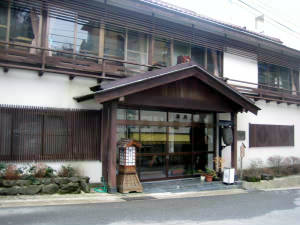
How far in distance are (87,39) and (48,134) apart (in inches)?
162

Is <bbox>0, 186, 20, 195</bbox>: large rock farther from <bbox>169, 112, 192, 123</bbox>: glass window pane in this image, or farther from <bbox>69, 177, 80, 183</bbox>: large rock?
<bbox>169, 112, 192, 123</bbox>: glass window pane

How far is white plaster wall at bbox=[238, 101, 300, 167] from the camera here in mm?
16431

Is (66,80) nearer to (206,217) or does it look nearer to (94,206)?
(94,206)

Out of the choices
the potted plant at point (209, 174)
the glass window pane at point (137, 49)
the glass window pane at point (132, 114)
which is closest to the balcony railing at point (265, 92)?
the glass window pane at point (137, 49)

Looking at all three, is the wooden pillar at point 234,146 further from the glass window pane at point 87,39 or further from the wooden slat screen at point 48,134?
the glass window pane at point 87,39

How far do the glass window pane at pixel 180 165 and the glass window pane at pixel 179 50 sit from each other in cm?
448

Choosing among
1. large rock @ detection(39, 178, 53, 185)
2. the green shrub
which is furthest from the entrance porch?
large rock @ detection(39, 178, 53, 185)

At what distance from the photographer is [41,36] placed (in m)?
11.2

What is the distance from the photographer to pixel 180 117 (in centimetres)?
1360

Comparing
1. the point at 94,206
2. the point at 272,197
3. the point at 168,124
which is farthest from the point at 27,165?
the point at 272,197

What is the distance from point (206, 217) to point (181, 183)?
4.60 meters

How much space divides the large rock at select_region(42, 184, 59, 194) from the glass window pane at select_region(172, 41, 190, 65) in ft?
26.0

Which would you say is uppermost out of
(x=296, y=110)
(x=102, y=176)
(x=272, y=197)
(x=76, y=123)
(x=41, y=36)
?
→ (x=41, y=36)

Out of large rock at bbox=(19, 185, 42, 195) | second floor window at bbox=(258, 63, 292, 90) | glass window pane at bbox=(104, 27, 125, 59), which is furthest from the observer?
second floor window at bbox=(258, 63, 292, 90)
